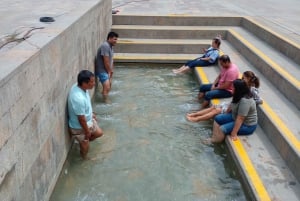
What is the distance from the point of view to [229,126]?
600 centimetres

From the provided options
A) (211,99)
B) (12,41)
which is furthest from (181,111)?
(12,41)

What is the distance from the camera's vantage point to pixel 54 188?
16.1 feet

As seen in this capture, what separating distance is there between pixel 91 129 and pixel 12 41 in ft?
5.76

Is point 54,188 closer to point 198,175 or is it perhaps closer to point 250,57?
point 198,175

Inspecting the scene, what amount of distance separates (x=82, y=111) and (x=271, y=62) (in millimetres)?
5062

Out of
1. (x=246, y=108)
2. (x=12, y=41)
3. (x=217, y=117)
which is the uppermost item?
(x=12, y=41)

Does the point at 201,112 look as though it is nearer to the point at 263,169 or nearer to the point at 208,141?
the point at 208,141

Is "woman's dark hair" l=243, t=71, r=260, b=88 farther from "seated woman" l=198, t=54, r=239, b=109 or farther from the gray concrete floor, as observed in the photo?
the gray concrete floor

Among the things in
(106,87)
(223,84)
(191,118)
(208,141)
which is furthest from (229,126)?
(106,87)

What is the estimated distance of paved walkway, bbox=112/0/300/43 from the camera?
1173 centimetres

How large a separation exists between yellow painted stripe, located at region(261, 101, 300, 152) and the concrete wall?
3393mm

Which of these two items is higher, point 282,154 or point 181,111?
point 282,154

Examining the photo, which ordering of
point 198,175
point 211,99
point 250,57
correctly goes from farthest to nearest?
point 250,57 → point 211,99 → point 198,175

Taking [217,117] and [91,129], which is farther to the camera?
[217,117]
